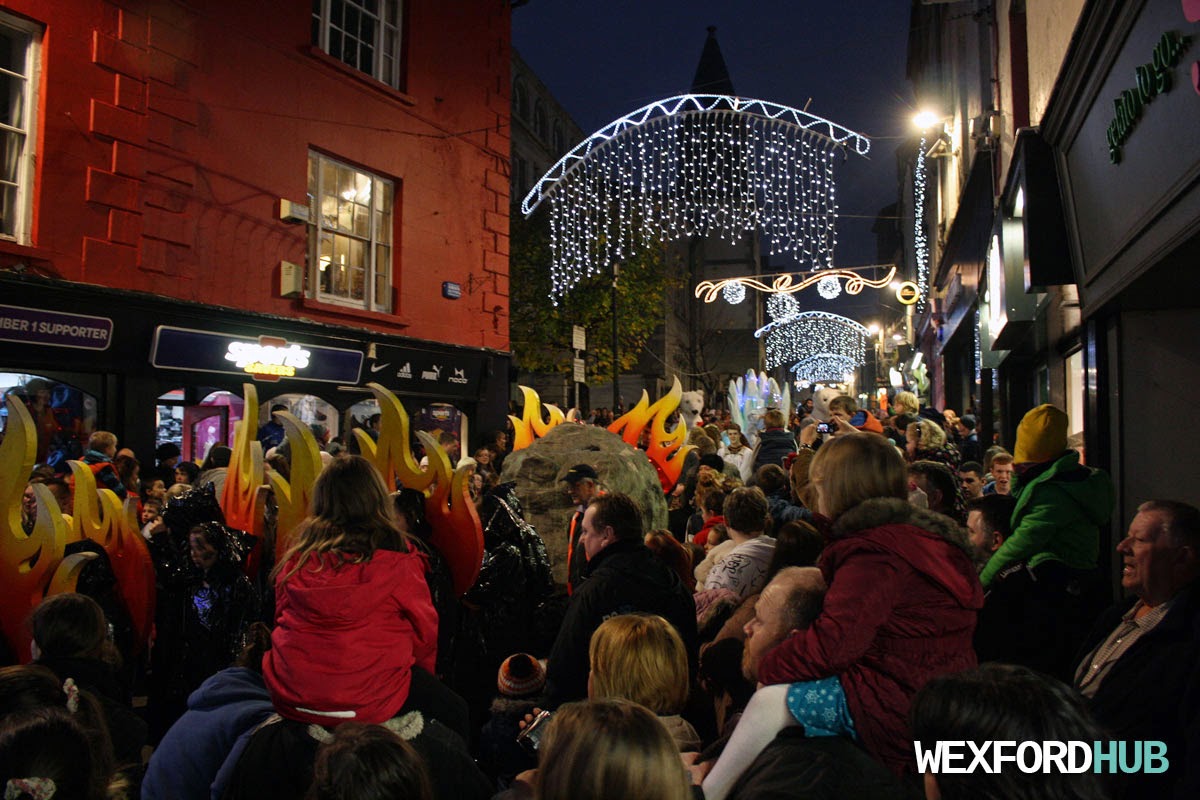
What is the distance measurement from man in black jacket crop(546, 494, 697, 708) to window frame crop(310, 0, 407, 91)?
36.1 feet

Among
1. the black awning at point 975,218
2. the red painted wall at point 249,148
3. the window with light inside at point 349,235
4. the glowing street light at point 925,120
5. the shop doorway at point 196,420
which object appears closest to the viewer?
the red painted wall at point 249,148

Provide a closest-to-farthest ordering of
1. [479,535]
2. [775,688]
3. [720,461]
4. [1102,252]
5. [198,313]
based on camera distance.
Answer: [775,688] < [479,535] < [1102,252] < [720,461] < [198,313]

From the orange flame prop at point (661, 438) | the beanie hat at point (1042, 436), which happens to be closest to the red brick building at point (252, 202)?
the orange flame prop at point (661, 438)

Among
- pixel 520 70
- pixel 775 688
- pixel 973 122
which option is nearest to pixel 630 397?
pixel 520 70

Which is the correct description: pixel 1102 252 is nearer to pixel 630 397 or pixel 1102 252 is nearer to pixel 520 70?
pixel 520 70

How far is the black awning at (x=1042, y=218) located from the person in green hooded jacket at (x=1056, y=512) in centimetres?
306

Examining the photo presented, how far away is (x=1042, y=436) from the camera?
438cm

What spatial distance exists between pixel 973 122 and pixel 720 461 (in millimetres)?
9030

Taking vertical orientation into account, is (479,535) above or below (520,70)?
below

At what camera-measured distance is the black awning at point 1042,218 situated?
22.8 ft

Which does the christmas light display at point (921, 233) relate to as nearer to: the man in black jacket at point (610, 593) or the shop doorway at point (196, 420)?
the shop doorway at point (196, 420)

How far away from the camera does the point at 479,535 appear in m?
4.82

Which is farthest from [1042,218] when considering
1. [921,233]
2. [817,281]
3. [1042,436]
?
[921,233]

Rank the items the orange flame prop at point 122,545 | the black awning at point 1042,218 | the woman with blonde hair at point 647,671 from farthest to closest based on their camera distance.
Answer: the black awning at point 1042,218
the orange flame prop at point 122,545
the woman with blonde hair at point 647,671
